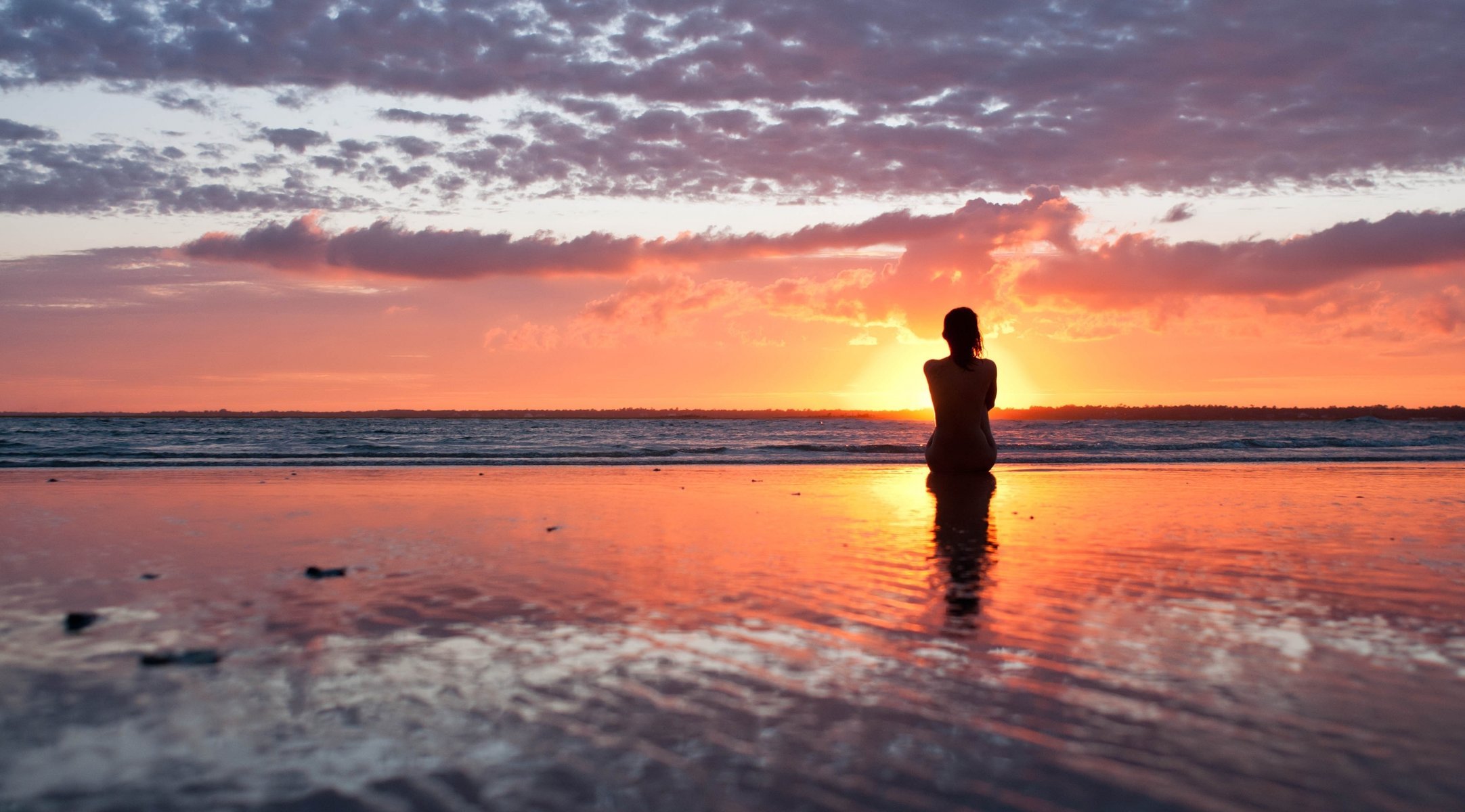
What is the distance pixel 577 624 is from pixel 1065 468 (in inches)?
536

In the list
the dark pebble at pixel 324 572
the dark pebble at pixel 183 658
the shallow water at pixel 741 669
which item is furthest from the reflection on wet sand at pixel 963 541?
the dark pebble at pixel 324 572

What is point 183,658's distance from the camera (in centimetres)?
322

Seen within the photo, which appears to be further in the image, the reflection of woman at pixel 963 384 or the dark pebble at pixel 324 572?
the reflection of woman at pixel 963 384

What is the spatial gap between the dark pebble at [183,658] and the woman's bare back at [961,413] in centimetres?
850

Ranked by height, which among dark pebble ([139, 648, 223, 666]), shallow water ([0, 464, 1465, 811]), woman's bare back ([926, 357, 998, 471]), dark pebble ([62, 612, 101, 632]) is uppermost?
woman's bare back ([926, 357, 998, 471])

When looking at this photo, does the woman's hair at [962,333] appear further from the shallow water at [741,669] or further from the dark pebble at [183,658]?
the dark pebble at [183,658]

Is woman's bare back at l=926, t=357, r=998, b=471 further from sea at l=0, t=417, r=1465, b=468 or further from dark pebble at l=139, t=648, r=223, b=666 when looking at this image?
dark pebble at l=139, t=648, r=223, b=666

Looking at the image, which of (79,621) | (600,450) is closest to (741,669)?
(79,621)

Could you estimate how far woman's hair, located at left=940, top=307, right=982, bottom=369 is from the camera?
34.4 feet

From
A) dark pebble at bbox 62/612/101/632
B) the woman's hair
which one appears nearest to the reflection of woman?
the woman's hair

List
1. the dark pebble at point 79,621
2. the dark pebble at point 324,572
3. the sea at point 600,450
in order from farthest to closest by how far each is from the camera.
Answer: the sea at point 600,450, the dark pebble at point 324,572, the dark pebble at point 79,621

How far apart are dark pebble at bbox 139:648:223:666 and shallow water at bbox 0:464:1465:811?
9cm

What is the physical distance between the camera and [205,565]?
527 cm

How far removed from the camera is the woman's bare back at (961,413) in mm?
10531
